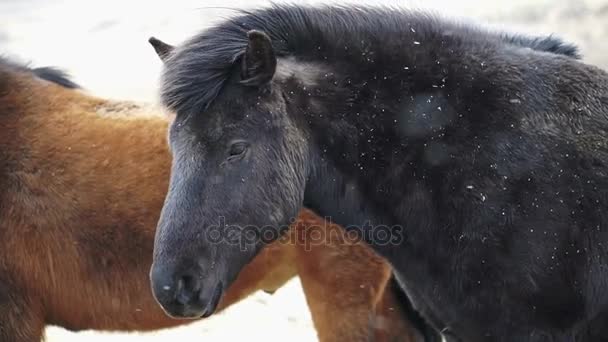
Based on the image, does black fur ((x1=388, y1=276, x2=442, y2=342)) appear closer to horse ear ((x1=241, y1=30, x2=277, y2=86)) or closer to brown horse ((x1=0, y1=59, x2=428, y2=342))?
brown horse ((x1=0, y1=59, x2=428, y2=342))

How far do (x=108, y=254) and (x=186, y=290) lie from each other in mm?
1710

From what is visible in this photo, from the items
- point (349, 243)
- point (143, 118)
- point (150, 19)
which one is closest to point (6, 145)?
point (143, 118)

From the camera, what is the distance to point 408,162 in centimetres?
335

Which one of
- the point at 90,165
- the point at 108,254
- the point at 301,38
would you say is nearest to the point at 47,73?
the point at 90,165

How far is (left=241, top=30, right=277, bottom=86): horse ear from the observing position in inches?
124

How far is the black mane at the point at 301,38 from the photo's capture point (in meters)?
3.24

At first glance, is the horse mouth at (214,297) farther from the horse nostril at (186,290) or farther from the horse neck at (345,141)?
the horse neck at (345,141)

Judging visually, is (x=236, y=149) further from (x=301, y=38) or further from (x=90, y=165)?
(x=90, y=165)

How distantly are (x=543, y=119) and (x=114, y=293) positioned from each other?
252cm

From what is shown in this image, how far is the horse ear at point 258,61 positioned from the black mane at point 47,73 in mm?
2503

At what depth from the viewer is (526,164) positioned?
128 inches

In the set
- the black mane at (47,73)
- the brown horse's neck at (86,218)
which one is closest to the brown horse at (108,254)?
the brown horse's neck at (86,218)

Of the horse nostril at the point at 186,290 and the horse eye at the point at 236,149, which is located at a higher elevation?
the horse eye at the point at 236,149

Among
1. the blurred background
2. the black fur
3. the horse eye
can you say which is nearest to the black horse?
the horse eye
